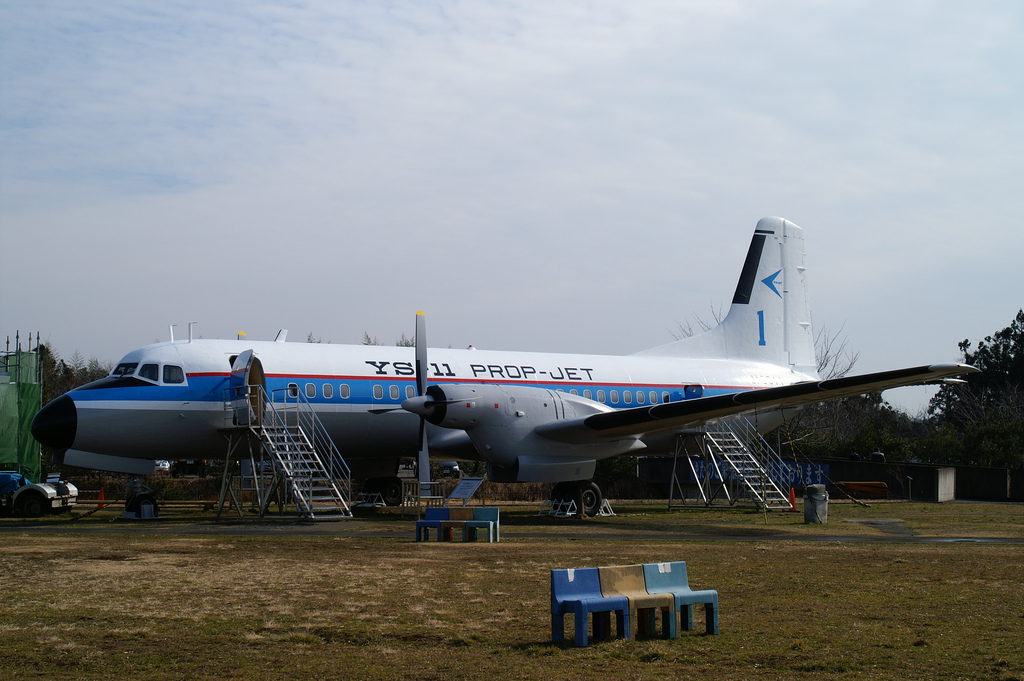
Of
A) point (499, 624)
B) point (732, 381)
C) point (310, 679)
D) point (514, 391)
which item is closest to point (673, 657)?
point (499, 624)

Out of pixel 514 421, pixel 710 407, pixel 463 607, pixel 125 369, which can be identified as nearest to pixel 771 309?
pixel 710 407

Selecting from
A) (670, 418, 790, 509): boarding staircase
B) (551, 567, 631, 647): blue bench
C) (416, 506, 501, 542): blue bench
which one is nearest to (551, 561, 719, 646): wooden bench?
(551, 567, 631, 647): blue bench

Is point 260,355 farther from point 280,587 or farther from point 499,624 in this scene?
point 499,624

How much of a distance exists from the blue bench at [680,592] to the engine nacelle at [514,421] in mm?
12232

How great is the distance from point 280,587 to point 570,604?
164 inches

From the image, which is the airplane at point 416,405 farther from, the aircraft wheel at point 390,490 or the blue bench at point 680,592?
the blue bench at point 680,592

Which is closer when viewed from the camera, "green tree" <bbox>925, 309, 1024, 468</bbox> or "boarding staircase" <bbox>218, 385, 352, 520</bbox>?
"boarding staircase" <bbox>218, 385, 352, 520</bbox>

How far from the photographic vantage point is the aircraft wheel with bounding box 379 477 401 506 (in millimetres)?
25172

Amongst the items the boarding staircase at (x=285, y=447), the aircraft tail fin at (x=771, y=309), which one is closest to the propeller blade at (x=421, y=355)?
the boarding staircase at (x=285, y=447)

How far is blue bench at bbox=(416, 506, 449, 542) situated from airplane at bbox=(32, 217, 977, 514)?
434cm

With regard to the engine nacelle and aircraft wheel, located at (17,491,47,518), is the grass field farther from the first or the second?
aircraft wheel, located at (17,491,47,518)

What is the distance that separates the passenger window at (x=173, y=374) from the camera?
20.2 m

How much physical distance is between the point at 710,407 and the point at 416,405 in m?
6.12

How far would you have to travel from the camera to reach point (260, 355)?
68.0 feet
